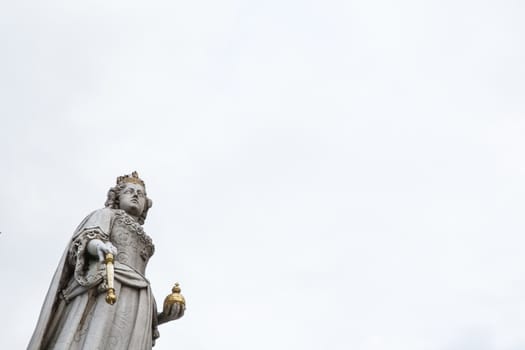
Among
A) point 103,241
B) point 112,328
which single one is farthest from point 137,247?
point 112,328

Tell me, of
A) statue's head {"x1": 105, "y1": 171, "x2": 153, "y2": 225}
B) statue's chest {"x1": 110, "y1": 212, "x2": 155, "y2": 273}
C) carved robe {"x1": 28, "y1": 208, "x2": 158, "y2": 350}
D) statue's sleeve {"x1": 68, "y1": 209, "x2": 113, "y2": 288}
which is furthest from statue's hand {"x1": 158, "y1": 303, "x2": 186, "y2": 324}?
statue's head {"x1": 105, "y1": 171, "x2": 153, "y2": 225}

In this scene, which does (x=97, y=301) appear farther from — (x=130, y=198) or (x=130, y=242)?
(x=130, y=198)

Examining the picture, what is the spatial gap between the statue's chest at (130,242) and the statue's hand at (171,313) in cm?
85

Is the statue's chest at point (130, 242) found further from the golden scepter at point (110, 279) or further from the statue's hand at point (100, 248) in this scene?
the golden scepter at point (110, 279)

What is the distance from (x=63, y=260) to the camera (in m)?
14.2

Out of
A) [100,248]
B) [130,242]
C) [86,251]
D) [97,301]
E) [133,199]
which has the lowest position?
[97,301]

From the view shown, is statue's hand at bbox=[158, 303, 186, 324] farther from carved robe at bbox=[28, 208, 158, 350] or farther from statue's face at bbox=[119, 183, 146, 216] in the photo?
statue's face at bbox=[119, 183, 146, 216]

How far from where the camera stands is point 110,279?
1306 centimetres

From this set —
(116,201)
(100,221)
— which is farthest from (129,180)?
(100,221)

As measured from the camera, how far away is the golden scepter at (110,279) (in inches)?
498

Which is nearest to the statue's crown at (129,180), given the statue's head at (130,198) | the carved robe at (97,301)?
the statue's head at (130,198)

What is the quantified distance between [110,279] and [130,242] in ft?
5.72

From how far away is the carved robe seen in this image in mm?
13023

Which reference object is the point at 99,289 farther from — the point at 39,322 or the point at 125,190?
the point at 125,190
